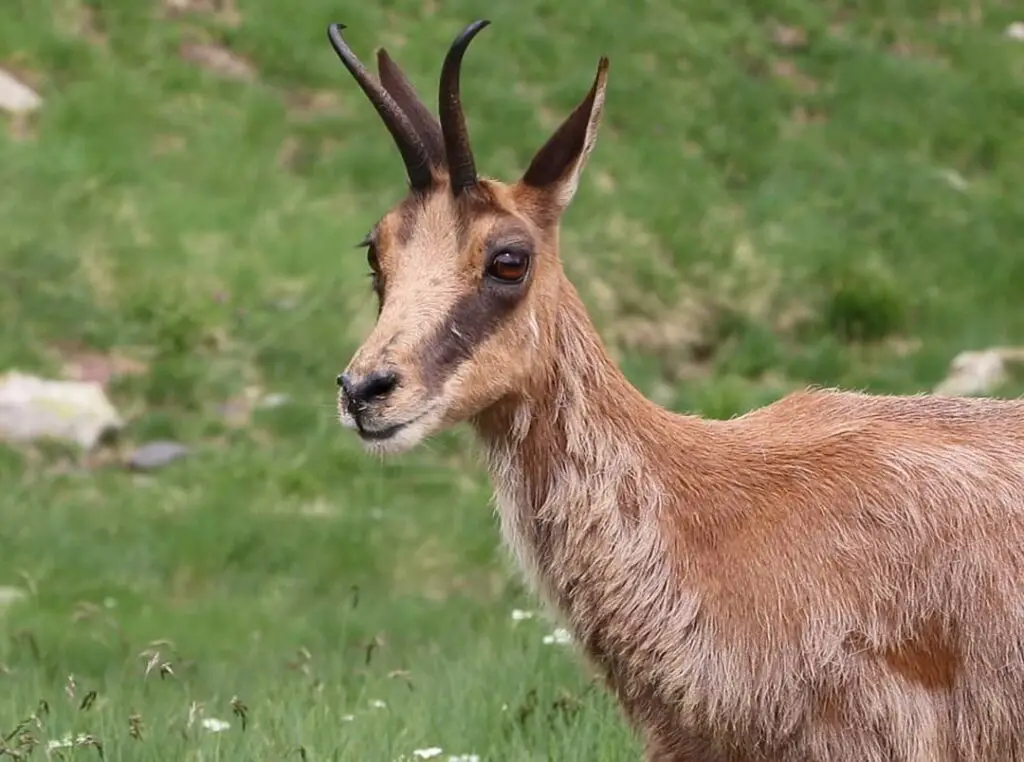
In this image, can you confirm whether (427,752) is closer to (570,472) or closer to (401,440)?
(570,472)

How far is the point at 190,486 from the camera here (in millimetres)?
11047

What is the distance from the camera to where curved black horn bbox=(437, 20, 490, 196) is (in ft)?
15.2

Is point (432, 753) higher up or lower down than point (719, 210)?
lower down

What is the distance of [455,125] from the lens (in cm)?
466

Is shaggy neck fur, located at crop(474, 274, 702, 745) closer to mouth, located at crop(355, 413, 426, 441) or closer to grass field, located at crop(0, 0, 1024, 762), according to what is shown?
mouth, located at crop(355, 413, 426, 441)

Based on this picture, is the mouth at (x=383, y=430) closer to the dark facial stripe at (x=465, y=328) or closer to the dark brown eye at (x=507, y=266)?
the dark facial stripe at (x=465, y=328)

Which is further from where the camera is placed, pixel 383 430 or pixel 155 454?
pixel 155 454

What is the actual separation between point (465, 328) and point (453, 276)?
6.7 inches

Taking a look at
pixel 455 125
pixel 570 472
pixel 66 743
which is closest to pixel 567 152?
pixel 455 125

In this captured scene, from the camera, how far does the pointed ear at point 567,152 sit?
4.61m

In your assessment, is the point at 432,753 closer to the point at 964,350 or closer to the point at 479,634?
the point at 479,634

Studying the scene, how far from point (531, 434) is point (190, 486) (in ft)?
22.1

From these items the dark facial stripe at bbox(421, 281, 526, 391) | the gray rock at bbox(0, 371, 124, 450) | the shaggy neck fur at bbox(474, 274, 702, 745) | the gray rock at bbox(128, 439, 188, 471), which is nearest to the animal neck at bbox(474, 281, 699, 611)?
the shaggy neck fur at bbox(474, 274, 702, 745)

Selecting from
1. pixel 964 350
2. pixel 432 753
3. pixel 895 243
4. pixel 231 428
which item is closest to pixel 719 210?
pixel 895 243
